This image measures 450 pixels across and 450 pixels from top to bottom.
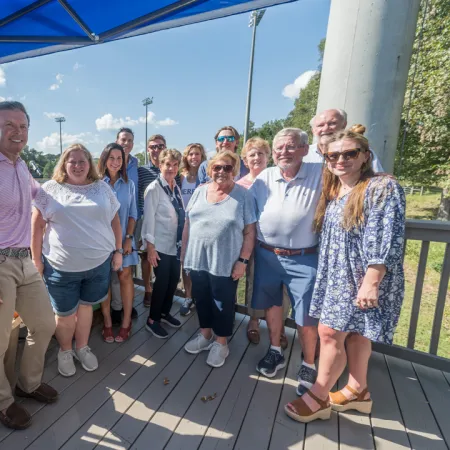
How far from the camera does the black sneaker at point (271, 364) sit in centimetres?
221

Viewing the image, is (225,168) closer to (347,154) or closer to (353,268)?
(347,154)

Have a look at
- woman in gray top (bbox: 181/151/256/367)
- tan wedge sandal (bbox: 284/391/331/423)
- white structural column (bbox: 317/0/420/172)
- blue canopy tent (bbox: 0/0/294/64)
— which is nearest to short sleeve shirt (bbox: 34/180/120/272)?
woman in gray top (bbox: 181/151/256/367)

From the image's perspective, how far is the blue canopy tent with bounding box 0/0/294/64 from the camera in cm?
258

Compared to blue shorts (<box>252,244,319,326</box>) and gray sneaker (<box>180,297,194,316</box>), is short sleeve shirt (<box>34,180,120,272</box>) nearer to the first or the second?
blue shorts (<box>252,244,319,326</box>)

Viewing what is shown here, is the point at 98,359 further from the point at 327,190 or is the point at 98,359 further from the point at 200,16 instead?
the point at 200,16

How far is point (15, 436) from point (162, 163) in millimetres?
2017

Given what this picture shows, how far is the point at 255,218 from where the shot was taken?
7.16ft

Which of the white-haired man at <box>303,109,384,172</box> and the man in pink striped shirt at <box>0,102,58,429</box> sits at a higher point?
the white-haired man at <box>303,109,384,172</box>

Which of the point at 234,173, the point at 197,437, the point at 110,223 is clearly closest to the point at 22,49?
the point at 110,223

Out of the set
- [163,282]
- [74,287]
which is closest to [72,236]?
[74,287]

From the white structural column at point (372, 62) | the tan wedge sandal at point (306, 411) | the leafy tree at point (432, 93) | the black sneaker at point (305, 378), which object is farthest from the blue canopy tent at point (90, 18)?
the leafy tree at point (432, 93)

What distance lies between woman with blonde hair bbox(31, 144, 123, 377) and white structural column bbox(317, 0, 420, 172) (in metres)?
1.82

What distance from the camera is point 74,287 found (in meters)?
2.06

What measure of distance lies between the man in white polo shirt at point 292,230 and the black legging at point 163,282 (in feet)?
2.83
